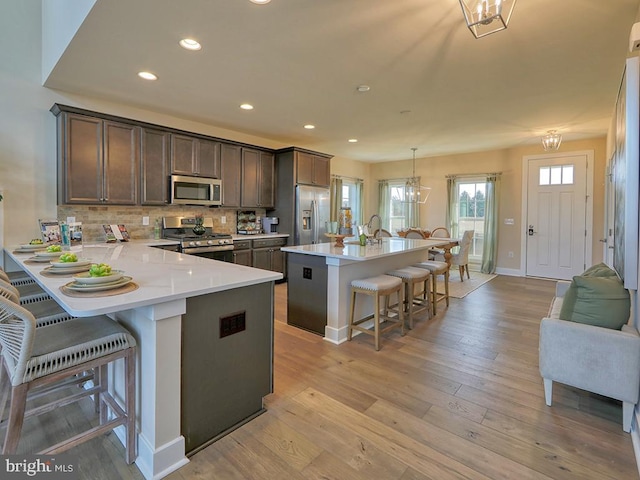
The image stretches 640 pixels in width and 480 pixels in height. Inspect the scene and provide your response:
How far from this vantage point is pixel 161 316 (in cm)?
148

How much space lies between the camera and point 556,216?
20.2ft

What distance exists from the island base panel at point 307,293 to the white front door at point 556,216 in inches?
207

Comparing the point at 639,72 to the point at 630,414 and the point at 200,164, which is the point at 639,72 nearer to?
the point at 630,414

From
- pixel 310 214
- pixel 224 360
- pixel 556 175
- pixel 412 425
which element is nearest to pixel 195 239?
pixel 310 214

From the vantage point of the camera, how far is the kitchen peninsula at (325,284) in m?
3.11

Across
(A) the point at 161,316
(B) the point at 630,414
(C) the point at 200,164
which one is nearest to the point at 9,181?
(C) the point at 200,164

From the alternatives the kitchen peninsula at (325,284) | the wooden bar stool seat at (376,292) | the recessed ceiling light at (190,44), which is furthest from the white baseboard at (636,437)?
the recessed ceiling light at (190,44)

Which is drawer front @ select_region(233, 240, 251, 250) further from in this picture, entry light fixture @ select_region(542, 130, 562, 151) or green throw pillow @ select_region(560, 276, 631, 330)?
entry light fixture @ select_region(542, 130, 562, 151)

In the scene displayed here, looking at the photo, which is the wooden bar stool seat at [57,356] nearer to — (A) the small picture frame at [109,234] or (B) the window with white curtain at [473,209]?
(A) the small picture frame at [109,234]

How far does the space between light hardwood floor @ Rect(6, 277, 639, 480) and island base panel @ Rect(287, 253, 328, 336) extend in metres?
0.36

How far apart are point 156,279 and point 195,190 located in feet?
10.4

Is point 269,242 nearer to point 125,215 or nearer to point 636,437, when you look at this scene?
point 125,215

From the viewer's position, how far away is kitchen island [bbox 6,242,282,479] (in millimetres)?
1492

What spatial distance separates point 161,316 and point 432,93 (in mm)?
3538
